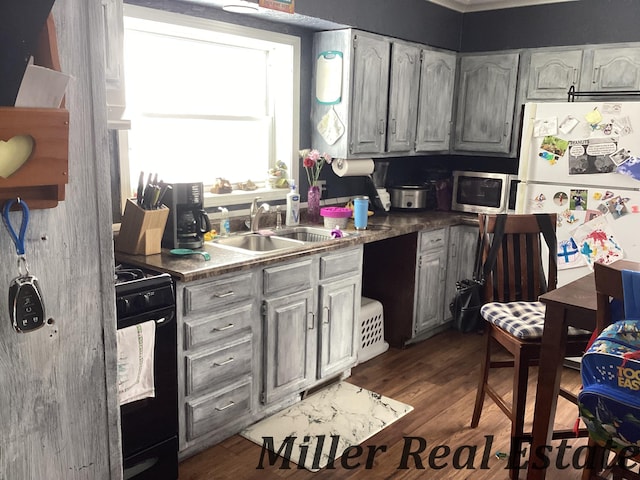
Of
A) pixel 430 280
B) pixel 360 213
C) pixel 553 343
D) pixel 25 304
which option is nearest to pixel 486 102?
pixel 430 280

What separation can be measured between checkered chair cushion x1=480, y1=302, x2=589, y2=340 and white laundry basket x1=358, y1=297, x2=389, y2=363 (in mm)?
1081

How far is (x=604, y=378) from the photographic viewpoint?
5.68 ft

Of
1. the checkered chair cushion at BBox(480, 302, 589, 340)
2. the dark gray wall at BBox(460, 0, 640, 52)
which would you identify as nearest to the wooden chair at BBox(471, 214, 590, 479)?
the checkered chair cushion at BBox(480, 302, 589, 340)

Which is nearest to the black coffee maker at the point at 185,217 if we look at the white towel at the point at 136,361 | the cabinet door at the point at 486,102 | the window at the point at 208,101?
the window at the point at 208,101

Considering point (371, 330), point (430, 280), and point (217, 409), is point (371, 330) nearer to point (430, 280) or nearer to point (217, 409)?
point (430, 280)

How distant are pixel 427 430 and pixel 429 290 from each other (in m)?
1.28

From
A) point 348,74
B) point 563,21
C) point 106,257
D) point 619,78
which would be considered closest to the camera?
point 106,257

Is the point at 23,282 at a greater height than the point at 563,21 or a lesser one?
lesser

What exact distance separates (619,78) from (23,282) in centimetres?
385

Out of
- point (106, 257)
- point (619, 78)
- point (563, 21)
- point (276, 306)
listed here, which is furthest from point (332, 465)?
point (563, 21)

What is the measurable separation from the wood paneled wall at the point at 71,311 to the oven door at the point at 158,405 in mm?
841

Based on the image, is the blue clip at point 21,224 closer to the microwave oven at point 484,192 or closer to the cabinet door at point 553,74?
the microwave oven at point 484,192

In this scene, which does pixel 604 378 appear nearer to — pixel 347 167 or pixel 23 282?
pixel 23 282

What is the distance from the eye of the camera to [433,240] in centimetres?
396
